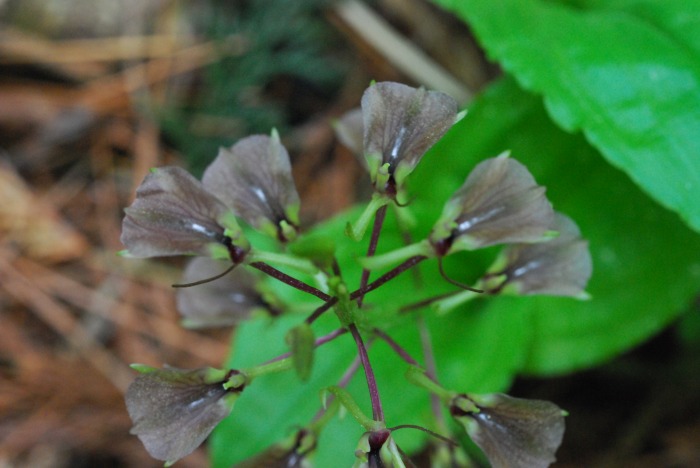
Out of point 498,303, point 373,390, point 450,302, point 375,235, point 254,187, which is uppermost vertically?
point 254,187

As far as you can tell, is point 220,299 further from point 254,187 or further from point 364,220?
point 364,220

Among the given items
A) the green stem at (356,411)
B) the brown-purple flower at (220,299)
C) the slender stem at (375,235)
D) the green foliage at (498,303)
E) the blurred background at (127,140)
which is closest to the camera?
the green stem at (356,411)

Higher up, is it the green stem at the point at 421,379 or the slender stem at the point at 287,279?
the slender stem at the point at 287,279

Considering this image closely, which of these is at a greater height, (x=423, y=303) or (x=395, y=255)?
(x=395, y=255)

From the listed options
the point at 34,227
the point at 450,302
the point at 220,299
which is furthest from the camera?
the point at 34,227

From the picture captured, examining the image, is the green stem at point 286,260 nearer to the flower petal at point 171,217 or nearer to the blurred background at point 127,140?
the flower petal at point 171,217

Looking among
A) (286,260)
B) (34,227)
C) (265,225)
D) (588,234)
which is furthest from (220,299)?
(34,227)

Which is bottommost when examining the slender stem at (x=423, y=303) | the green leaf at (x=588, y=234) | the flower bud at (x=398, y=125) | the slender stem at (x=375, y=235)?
the green leaf at (x=588, y=234)

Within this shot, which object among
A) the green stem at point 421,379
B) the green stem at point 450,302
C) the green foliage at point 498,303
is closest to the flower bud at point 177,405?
the green stem at point 421,379

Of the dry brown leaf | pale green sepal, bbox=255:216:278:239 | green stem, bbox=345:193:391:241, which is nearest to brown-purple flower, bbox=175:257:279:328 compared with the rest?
pale green sepal, bbox=255:216:278:239
